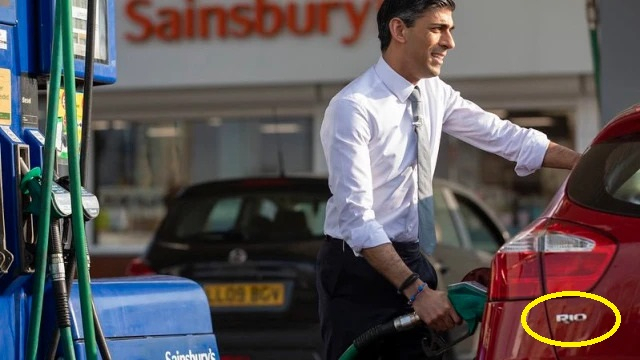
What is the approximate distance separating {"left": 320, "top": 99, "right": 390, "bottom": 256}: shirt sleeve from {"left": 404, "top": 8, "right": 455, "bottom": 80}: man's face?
0.29 m

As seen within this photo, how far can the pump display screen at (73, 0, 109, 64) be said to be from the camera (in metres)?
4.42

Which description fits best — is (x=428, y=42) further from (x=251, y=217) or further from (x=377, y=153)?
(x=251, y=217)

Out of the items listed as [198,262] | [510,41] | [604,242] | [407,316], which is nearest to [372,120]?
[407,316]

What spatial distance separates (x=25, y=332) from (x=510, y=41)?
1095cm

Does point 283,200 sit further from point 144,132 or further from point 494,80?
point 144,132

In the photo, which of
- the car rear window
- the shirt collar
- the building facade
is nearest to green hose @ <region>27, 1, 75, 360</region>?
the shirt collar

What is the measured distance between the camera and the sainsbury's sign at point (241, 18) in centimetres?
1484

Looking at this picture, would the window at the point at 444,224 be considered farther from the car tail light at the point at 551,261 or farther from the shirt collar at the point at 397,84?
the car tail light at the point at 551,261

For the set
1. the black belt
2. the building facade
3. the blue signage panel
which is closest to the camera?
the blue signage panel

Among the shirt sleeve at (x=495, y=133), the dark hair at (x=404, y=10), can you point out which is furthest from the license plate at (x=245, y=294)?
the dark hair at (x=404, y=10)

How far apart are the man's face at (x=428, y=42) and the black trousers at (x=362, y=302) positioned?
0.61m

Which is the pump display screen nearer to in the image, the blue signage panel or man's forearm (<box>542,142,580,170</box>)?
the blue signage panel

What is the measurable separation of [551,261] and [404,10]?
4.32 ft

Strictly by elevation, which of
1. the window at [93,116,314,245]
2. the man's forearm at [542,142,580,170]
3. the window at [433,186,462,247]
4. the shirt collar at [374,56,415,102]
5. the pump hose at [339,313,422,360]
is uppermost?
the shirt collar at [374,56,415,102]
